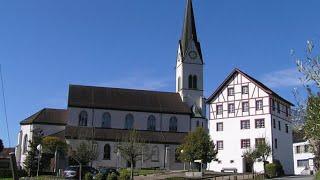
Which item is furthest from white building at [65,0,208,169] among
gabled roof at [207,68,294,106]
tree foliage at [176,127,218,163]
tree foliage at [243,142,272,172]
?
Result: tree foliage at [243,142,272,172]

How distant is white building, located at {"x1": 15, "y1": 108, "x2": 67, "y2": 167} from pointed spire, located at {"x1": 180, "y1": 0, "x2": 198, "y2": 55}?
28.4 metres

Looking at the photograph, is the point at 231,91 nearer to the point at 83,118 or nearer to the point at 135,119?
the point at 135,119

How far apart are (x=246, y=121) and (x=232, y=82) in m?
6.55

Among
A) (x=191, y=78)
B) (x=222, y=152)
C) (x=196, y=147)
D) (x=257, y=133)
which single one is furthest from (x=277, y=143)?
(x=191, y=78)

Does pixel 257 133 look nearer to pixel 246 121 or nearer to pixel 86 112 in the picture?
pixel 246 121

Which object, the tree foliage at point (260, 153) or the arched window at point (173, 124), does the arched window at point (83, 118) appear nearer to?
the arched window at point (173, 124)

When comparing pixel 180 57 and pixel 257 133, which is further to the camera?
pixel 180 57

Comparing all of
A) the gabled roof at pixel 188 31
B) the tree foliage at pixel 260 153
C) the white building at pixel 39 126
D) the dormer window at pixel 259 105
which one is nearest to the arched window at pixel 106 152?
the white building at pixel 39 126

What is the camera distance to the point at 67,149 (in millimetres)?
72562

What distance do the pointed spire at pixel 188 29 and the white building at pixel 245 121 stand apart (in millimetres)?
25316

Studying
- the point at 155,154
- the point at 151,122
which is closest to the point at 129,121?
the point at 151,122

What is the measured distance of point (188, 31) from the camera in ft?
323

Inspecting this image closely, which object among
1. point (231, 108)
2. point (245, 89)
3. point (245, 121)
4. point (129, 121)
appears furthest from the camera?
point (129, 121)

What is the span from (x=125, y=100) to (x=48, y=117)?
1449 centimetres
